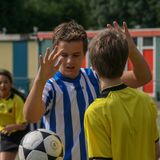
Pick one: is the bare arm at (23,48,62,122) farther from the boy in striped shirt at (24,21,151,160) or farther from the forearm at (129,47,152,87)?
the forearm at (129,47,152,87)

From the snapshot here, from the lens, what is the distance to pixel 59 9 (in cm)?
6781

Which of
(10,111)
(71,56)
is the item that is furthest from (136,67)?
(10,111)

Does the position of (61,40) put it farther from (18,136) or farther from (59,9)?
(59,9)

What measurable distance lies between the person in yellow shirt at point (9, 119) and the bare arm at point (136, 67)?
390cm

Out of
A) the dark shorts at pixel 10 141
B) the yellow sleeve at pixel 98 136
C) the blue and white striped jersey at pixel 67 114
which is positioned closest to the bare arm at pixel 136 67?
the blue and white striped jersey at pixel 67 114

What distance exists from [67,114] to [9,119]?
4171mm

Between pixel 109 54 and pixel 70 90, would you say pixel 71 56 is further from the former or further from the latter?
pixel 109 54

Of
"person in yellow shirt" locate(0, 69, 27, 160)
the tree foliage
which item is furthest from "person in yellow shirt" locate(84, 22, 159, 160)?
the tree foliage

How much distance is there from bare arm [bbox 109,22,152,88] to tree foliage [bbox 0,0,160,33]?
53.8 meters

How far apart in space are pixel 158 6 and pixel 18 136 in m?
51.9

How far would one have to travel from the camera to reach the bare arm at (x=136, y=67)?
14.5ft

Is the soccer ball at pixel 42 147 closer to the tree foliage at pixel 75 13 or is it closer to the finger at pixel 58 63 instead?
the finger at pixel 58 63

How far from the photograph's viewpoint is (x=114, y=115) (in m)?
3.49

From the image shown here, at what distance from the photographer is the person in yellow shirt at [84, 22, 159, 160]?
3.45 metres
